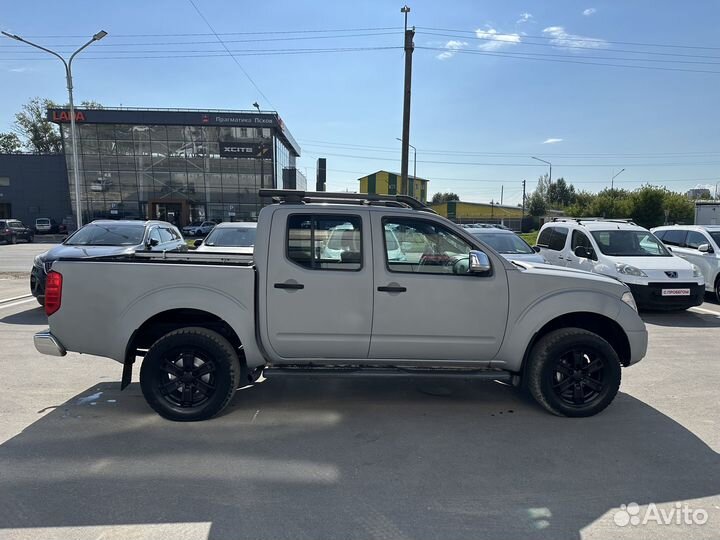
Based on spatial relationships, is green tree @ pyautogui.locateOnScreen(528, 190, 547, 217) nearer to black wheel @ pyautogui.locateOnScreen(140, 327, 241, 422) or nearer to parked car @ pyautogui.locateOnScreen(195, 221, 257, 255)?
parked car @ pyautogui.locateOnScreen(195, 221, 257, 255)

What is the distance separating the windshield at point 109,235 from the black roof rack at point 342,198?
21.3 feet

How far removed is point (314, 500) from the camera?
9.80 ft

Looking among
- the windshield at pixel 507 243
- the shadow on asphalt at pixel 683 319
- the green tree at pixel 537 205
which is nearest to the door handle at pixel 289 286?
the shadow on asphalt at pixel 683 319

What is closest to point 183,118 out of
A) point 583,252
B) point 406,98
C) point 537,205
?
point 406,98

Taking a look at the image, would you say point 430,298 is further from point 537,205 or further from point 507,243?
point 537,205

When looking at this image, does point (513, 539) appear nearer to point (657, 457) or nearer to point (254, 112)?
point (657, 457)

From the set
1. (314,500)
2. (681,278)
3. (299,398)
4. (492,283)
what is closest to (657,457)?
(492,283)

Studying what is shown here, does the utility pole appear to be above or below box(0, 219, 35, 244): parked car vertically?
above

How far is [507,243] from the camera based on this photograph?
36.6 ft

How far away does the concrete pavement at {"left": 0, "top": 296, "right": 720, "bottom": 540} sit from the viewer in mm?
2768

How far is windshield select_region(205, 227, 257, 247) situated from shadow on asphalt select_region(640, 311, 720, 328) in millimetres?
8148

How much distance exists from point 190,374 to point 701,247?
11.4 meters

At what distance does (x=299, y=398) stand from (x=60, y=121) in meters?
54.1

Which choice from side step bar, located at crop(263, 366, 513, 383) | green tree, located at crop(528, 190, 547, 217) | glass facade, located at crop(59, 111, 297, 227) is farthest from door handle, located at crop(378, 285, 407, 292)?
green tree, located at crop(528, 190, 547, 217)
